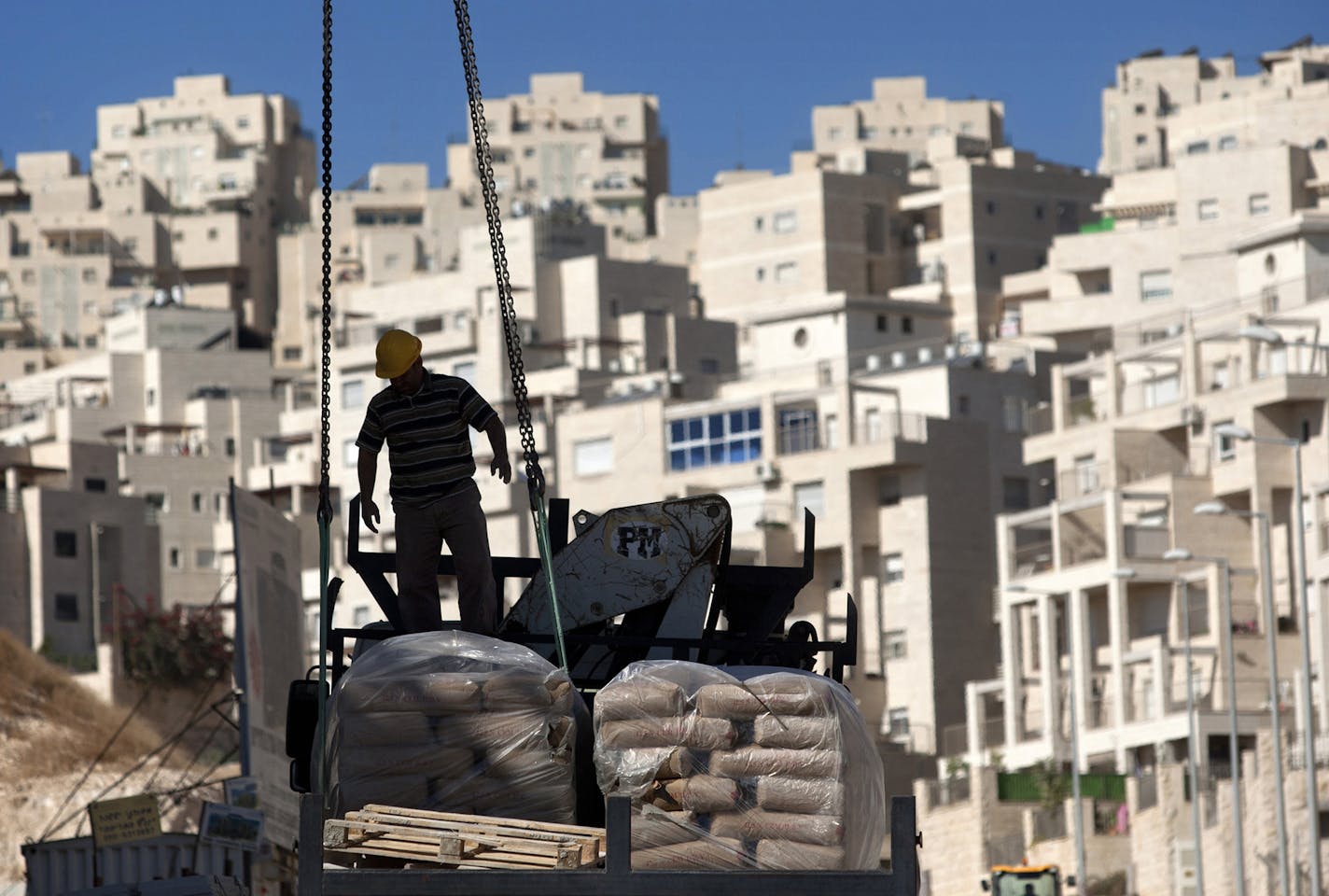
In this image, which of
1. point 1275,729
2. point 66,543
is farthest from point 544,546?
point 66,543

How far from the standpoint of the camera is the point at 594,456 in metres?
83.1

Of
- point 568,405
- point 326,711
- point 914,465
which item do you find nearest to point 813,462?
point 914,465

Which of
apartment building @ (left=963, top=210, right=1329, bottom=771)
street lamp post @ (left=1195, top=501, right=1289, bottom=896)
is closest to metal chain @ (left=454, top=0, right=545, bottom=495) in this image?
street lamp post @ (left=1195, top=501, right=1289, bottom=896)

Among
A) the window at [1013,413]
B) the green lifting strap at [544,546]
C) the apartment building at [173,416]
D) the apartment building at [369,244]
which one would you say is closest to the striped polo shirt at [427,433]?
the green lifting strap at [544,546]

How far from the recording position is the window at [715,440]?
79.5 metres

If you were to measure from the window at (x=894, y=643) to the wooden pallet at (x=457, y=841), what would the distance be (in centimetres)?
6351

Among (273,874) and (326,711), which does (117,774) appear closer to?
(273,874)

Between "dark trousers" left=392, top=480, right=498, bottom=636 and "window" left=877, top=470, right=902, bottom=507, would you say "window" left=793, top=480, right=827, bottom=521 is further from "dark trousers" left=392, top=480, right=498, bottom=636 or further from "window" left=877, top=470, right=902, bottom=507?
"dark trousers" left=392, top=480, right=498, bottom=636

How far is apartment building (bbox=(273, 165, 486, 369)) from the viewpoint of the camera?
140125mm

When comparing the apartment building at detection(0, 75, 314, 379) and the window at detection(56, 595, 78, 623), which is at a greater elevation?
the apartment building at detection(0, 75, 314, 379)

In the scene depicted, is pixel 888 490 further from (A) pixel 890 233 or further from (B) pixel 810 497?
(A) pixel 890 233

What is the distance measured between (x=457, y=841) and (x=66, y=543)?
8355 cm

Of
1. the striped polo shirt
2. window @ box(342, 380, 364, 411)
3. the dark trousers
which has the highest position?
window @ box(342, 380, 364, 411)

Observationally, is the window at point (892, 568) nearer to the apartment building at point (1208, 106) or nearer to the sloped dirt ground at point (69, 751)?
the sloped dirt ground at point (69, 751)
